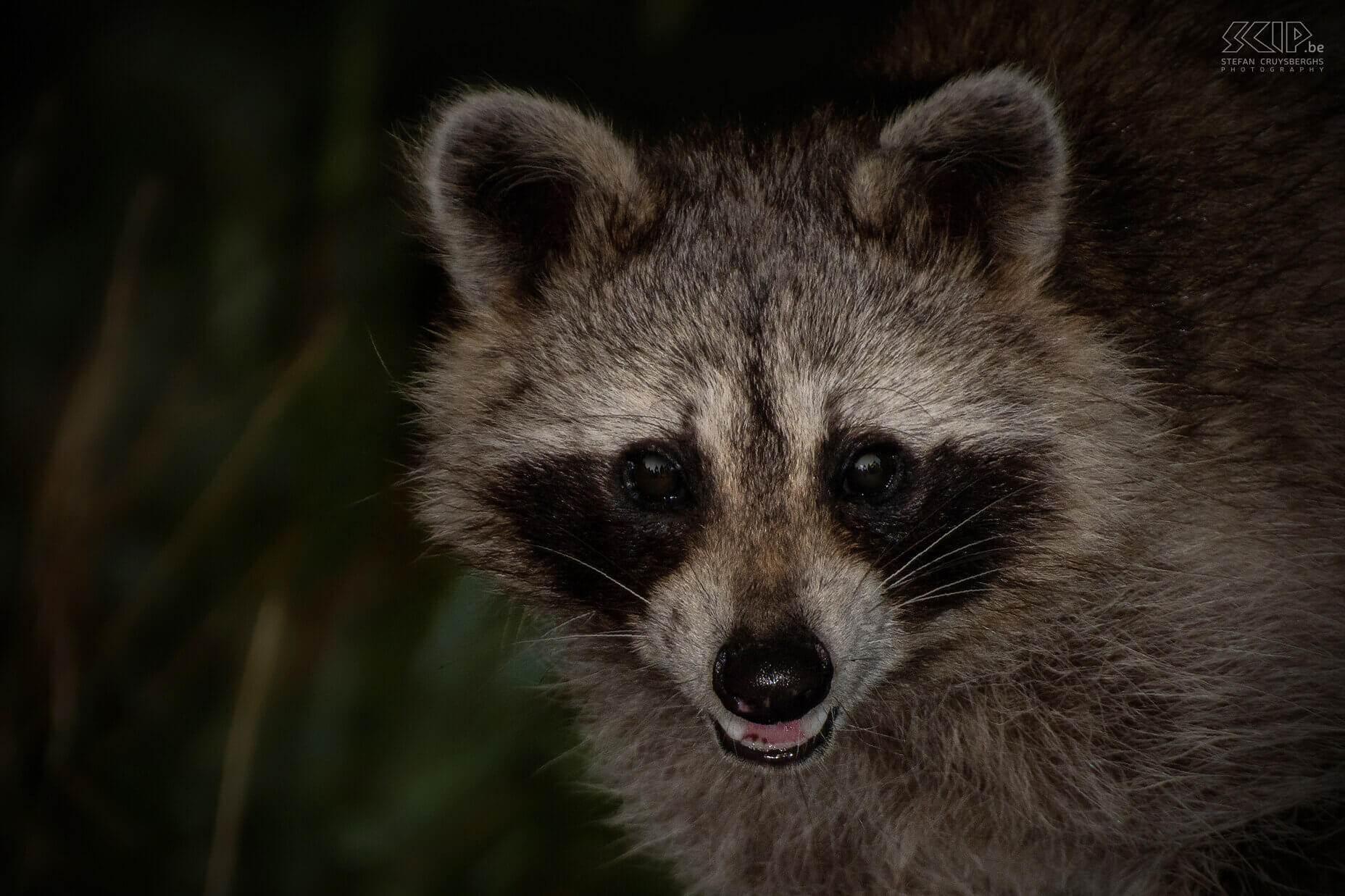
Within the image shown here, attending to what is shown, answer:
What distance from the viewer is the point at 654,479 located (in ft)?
5.16

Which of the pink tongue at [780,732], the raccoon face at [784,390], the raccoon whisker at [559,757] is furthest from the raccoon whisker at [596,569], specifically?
the raccoon whisker at [559,757]

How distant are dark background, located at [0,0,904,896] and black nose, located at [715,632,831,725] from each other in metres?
0.71

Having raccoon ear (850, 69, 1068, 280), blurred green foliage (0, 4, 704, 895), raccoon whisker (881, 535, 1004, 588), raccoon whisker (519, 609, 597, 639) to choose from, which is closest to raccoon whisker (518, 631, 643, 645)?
raccoon whisker (519, 609, 597, 639)

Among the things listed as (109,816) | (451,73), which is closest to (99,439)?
(109,816)

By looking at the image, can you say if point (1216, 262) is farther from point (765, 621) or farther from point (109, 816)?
point (109, 816)

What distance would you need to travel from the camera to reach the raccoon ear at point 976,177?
1464 millimetres

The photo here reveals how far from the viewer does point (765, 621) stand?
142 cm

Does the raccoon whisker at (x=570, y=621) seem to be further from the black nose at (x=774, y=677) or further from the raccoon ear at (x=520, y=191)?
the raccoon ear at (x=520, y=191)

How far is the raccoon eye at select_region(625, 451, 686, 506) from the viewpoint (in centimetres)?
156

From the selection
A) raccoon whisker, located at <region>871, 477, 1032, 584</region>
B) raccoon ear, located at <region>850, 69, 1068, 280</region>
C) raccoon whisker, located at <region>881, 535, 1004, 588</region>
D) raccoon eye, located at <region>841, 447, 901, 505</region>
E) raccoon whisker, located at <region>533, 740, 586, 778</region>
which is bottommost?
raccoon whisker, located at <region>533, 740, 586, 778</region>

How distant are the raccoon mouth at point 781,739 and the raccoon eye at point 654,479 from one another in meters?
0.28

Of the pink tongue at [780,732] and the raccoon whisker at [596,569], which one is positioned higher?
the raccoon whisker at [596,569]

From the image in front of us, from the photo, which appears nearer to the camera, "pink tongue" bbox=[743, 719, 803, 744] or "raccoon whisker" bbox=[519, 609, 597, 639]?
"pink tongue" bbox=[743, 719, 803, 744]

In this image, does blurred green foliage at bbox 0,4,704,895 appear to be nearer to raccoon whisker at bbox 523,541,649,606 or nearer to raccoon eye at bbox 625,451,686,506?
raccoon whisker at bbox 523,541,649,606
